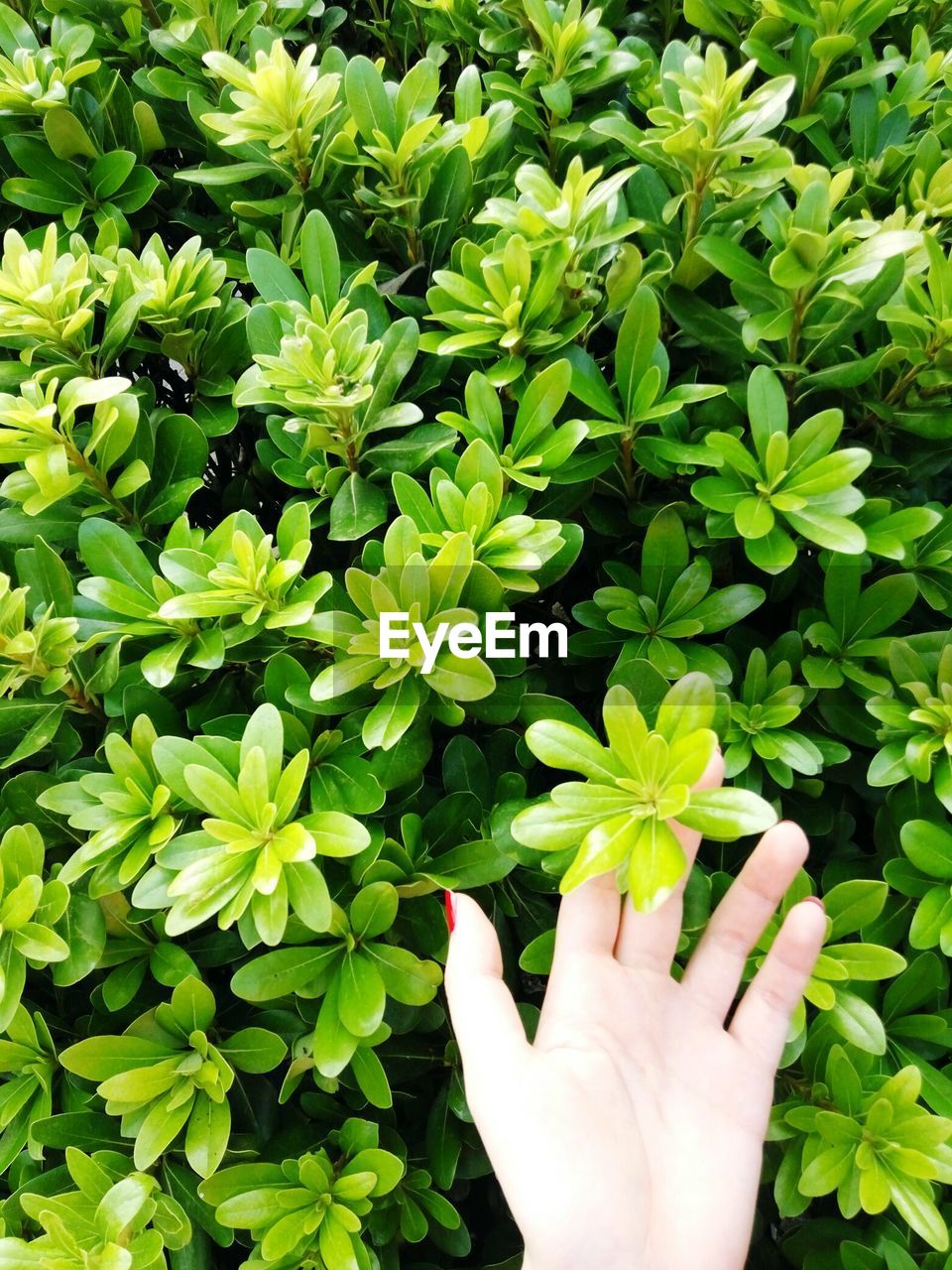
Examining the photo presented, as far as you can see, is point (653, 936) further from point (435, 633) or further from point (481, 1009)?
point (435, 633)

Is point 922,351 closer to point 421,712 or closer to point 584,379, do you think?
point 584,379

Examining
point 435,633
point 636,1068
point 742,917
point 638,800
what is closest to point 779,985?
point 742,917

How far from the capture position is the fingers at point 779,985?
1.15 meters

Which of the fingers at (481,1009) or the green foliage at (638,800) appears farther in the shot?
the fingers at (481,1009)

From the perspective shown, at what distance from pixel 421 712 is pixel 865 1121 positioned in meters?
0.82

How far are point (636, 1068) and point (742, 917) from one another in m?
0.25

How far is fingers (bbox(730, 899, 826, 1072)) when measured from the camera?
115cm

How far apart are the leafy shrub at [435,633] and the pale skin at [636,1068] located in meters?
0.08

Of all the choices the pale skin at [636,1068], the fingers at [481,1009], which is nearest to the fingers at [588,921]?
the pale skin at [636,1068]

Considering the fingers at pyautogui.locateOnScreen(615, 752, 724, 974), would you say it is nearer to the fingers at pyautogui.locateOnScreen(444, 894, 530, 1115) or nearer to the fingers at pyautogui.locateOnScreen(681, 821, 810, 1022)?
the fingers at pyautogui.locateOnScreen(681, 821, 810, 1022)

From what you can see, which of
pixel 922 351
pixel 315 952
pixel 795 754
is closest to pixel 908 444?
pixel 922 351

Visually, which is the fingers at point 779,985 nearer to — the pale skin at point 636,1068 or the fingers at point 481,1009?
the pale skin at point 636,1068

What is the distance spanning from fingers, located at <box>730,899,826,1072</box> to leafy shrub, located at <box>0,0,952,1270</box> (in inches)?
2.3

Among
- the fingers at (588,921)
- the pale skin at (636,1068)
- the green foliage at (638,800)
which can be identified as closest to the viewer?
the green foliage at (638,800)
